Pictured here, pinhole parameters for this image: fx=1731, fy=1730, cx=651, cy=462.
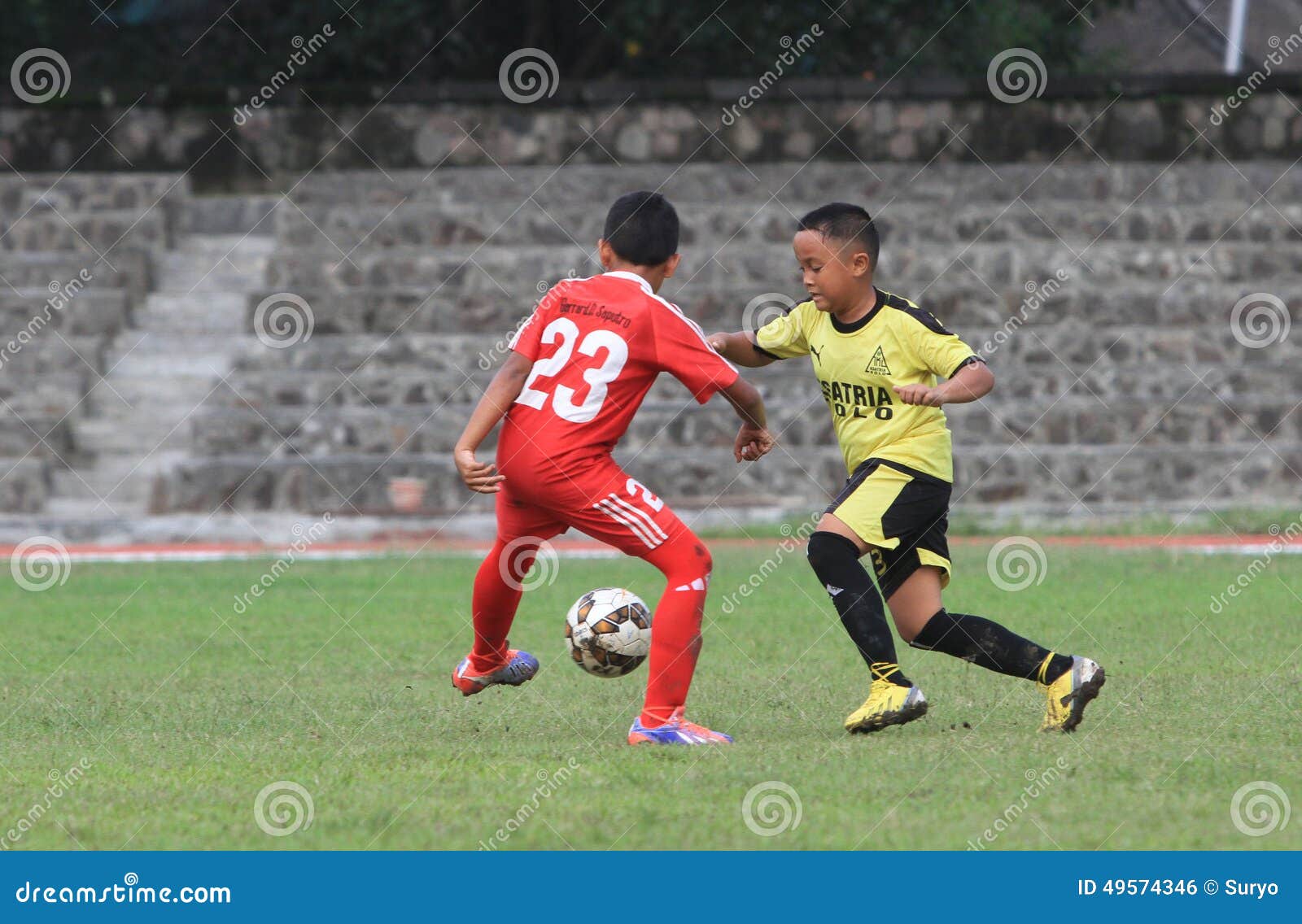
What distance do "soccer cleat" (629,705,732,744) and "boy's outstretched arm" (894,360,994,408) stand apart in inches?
52.2

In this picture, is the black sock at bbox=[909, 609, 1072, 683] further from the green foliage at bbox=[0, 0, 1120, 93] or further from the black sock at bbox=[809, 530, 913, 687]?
the green foliage at bbox=[0, 0, 1120, 93]

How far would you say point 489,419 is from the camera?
6.11 meters

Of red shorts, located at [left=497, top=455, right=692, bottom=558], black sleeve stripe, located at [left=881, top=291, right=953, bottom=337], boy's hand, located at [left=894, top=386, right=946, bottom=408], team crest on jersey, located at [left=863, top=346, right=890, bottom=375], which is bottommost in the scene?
red shorts, located at [left=497, top=455, right=692, bottom=558]

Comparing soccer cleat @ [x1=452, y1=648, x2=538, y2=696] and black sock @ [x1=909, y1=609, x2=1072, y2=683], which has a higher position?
black sock @ [x1=909, y1=609, x2=1072, y2=683]

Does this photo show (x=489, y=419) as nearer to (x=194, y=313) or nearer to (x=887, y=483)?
(x=887, y=483)

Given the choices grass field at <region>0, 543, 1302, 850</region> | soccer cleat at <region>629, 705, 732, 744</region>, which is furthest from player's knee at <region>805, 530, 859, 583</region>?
soccer cleat at <region>629, 705, 732, 744</region>

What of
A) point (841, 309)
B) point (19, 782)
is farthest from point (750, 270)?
point (19, 782)

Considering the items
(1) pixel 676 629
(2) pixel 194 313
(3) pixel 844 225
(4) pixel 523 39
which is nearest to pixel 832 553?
(1) pixel 676 629

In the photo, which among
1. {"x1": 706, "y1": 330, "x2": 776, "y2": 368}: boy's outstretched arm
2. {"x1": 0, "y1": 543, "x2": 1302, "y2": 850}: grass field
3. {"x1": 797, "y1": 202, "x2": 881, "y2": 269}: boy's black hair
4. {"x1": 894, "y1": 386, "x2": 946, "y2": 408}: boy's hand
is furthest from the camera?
{"x1": 706, "y1": 330, "x2": 776, "y2": 368}: boy's outstretched arm

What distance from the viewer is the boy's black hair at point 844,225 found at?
6.37m

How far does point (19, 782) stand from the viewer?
5449mm

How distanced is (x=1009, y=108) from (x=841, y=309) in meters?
14.3

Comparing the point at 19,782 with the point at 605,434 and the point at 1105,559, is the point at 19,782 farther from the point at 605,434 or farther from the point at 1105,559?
the point at 1105,559

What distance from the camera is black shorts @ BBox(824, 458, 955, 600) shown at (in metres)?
6.23
